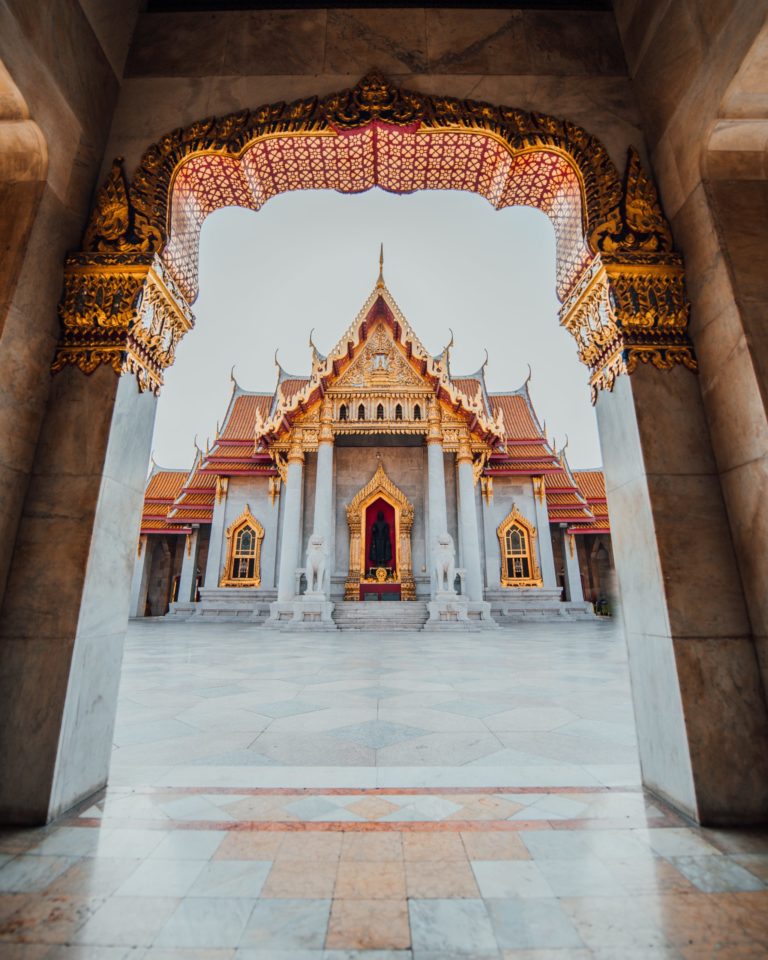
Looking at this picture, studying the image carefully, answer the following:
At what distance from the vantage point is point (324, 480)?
14.4 metres

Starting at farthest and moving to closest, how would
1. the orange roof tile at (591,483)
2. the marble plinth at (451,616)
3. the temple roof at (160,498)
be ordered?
the orange roof tile at (591,483), the temple roof at (160,498), the marble plinth at (451,616)

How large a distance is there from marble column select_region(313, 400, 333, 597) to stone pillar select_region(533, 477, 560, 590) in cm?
770

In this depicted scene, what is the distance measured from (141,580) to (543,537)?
1602cm

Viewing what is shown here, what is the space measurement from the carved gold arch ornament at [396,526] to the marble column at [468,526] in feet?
5.82

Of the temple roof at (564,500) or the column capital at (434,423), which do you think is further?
the temple roof at (564,500)

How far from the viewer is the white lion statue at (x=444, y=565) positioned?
12.5 m

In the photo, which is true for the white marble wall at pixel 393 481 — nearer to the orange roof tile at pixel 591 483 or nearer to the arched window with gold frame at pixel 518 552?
the arched window with gold frame at pixel 518 552

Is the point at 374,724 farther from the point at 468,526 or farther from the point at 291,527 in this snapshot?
the point at 468,526

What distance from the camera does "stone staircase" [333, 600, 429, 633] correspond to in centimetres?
1227

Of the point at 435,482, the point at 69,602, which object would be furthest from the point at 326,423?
the point at 69,602

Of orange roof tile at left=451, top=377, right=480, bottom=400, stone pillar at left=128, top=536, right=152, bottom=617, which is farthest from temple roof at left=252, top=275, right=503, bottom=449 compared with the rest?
stone pillar at left=128, top=536, right=152, bottom=617

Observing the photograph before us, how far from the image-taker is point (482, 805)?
1.90m

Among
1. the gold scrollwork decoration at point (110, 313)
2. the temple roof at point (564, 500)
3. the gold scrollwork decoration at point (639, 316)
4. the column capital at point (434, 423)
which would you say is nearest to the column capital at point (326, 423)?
the column capital at point (434, 423)

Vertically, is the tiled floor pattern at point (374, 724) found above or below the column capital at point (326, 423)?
below
